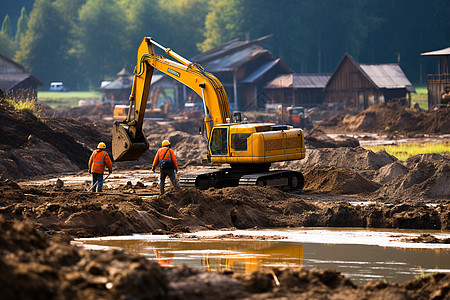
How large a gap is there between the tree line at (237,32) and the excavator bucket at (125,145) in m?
87.9

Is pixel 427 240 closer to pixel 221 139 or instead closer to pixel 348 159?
pixel 221 139

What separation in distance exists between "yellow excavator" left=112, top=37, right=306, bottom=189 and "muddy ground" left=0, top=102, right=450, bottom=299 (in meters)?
1.14

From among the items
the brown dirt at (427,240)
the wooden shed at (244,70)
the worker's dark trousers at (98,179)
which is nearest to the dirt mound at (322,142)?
the worker's dark trousers at (98,179)

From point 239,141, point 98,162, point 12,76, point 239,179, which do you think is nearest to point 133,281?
point 98,162

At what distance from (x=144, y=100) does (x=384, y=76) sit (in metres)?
52.8

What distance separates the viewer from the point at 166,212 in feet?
53.8

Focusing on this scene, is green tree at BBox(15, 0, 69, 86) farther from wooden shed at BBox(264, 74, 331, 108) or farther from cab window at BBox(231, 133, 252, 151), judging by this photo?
cab window at BBox(231, 133, 252, 151)

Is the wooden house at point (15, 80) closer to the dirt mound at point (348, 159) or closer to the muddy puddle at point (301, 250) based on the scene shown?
the dirt mound at point (348, 159)

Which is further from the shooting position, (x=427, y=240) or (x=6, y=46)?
(x=6, y=46)

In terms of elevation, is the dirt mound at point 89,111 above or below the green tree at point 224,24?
below

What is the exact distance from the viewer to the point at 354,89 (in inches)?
2844

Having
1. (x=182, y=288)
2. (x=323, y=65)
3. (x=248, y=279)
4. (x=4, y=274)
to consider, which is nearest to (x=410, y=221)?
(x=248, y=279)

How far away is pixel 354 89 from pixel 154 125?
84.6 feet

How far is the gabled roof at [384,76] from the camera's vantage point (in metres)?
69.3
